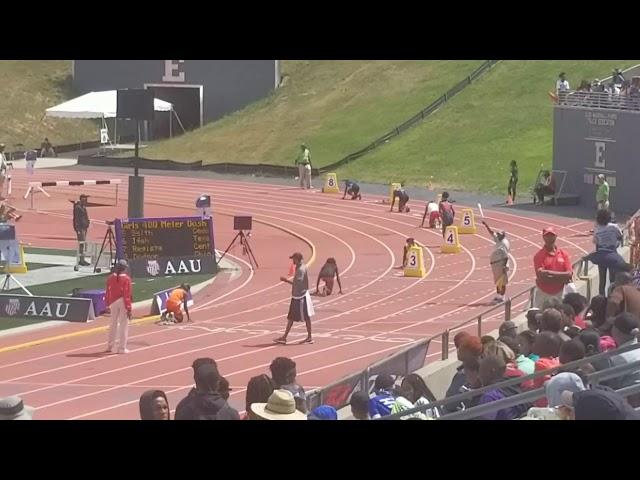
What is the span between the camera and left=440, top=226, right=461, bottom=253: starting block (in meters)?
32.1

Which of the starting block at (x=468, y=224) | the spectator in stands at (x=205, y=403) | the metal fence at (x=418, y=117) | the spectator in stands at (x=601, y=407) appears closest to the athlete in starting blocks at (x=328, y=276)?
the starting block at (x=468, y=224)

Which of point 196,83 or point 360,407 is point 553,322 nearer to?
point 360,407

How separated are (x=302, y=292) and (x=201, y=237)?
8311 millimetres

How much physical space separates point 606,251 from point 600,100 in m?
27.4

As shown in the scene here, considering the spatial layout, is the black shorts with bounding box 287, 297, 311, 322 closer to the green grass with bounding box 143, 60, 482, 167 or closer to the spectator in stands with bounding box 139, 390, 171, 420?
the spectator in stands with bounding box 139, 390, 171, 420

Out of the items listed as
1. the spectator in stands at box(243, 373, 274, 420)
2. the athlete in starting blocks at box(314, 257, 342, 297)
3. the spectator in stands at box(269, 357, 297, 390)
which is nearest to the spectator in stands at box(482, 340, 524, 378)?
the spectator in stands at box(269, 357, 297, 390)

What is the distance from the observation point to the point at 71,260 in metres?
29.2

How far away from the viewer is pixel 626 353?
9195 millimetres

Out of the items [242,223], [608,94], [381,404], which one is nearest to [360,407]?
[381,404]

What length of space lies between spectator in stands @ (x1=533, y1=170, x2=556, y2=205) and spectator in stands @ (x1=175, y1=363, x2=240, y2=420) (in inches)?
1399
